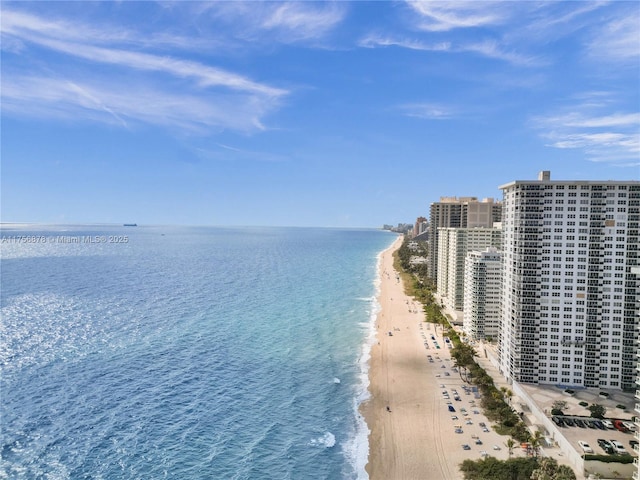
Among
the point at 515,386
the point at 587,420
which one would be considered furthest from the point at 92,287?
the point at 587,420

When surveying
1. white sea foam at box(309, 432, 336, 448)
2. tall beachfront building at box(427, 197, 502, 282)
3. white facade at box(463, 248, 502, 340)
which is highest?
tall beachfront building at box(427, 197, 502, 282)

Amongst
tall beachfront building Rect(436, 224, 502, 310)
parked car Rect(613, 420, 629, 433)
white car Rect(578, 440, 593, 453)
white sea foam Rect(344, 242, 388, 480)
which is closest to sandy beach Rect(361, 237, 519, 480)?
white sea foam Rect(344, 242, 388, 480)

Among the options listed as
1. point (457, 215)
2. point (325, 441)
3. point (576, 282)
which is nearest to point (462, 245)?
point (457, 215)

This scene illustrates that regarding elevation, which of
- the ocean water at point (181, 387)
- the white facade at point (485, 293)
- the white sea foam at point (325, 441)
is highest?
the white facade at point (485, 293)

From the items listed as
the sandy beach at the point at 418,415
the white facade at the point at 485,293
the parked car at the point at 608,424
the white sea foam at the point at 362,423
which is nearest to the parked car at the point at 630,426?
the parked car at the point at 608,424

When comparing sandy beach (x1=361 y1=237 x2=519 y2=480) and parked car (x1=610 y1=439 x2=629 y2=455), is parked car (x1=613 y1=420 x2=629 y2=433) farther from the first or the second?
sandy beach (x1=361 y1=237 x2=519 y2=480)

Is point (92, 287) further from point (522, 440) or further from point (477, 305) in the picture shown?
point (522, 440)

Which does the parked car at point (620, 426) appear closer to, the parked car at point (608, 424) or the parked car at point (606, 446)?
the parked car at point (608, 424)
